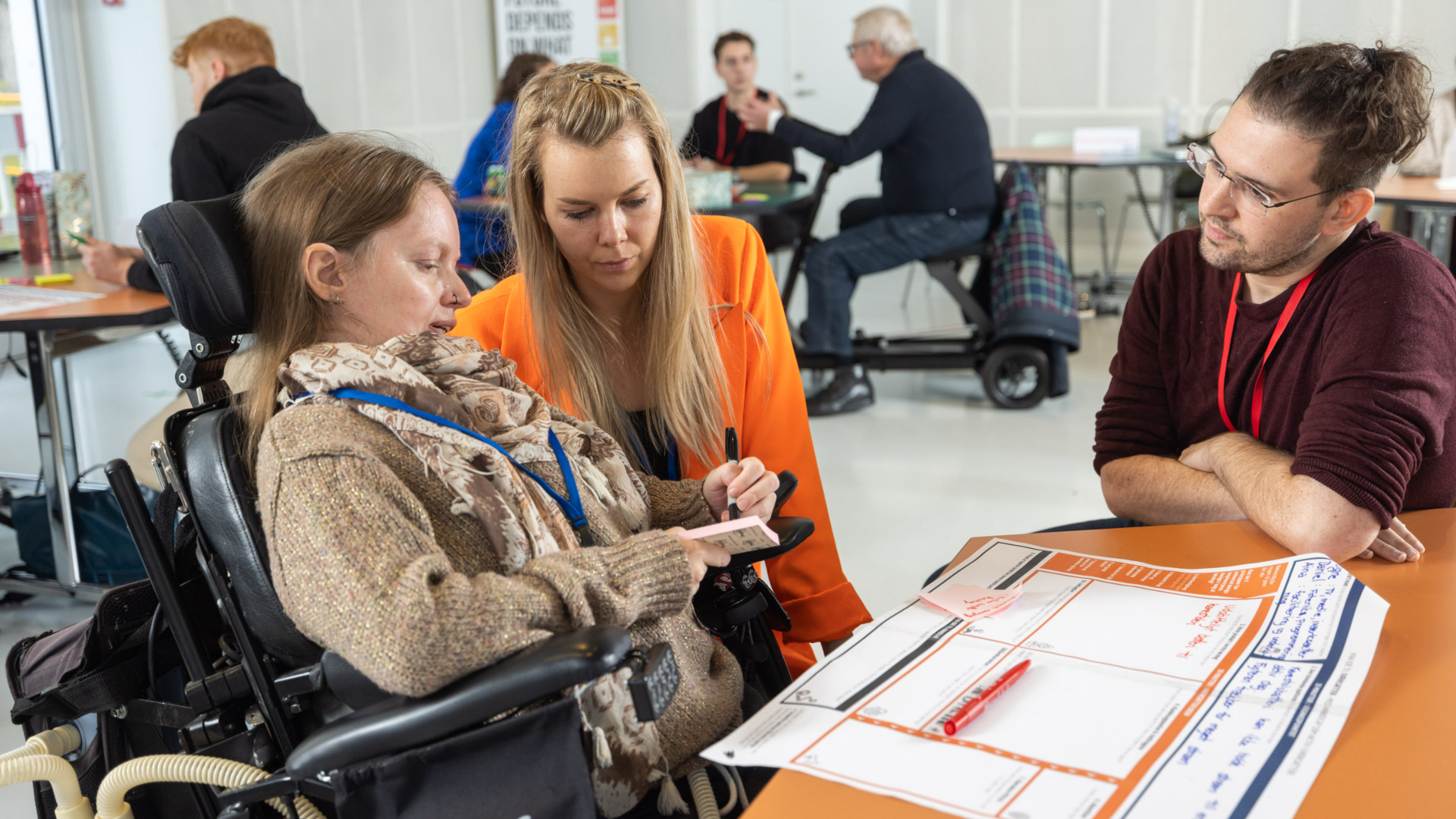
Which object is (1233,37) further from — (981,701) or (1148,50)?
(981,701)

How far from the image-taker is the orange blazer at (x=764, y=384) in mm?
1670

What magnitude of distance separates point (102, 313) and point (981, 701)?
243 centimetres

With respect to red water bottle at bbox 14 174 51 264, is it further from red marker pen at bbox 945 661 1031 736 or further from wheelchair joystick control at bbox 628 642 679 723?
red marker pen at bbox 945 661 1031 736

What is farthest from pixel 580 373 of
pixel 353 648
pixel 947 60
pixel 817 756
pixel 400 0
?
pixel 947 60

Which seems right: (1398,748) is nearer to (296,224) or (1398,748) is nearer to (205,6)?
(296,224)

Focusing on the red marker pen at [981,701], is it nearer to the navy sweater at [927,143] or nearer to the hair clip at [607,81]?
the hair clip at [607,81]

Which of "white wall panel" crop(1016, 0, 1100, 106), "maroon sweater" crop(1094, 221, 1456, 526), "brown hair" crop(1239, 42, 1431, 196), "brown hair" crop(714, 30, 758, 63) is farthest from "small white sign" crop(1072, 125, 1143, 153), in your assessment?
"brown hair" crop(1239, 42, 1431, 196)

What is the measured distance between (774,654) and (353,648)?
55 cm

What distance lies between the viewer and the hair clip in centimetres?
156

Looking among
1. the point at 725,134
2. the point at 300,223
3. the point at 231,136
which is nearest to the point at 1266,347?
the point at 300,223

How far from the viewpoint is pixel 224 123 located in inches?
125

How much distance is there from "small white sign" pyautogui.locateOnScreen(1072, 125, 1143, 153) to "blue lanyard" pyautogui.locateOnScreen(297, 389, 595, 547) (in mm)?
5471

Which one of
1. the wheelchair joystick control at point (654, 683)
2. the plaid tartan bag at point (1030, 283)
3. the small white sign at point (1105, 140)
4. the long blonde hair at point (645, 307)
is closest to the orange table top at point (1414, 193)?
the plaid tartan bag at point (1030, 283)

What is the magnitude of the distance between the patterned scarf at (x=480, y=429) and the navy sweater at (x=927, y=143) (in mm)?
3331
